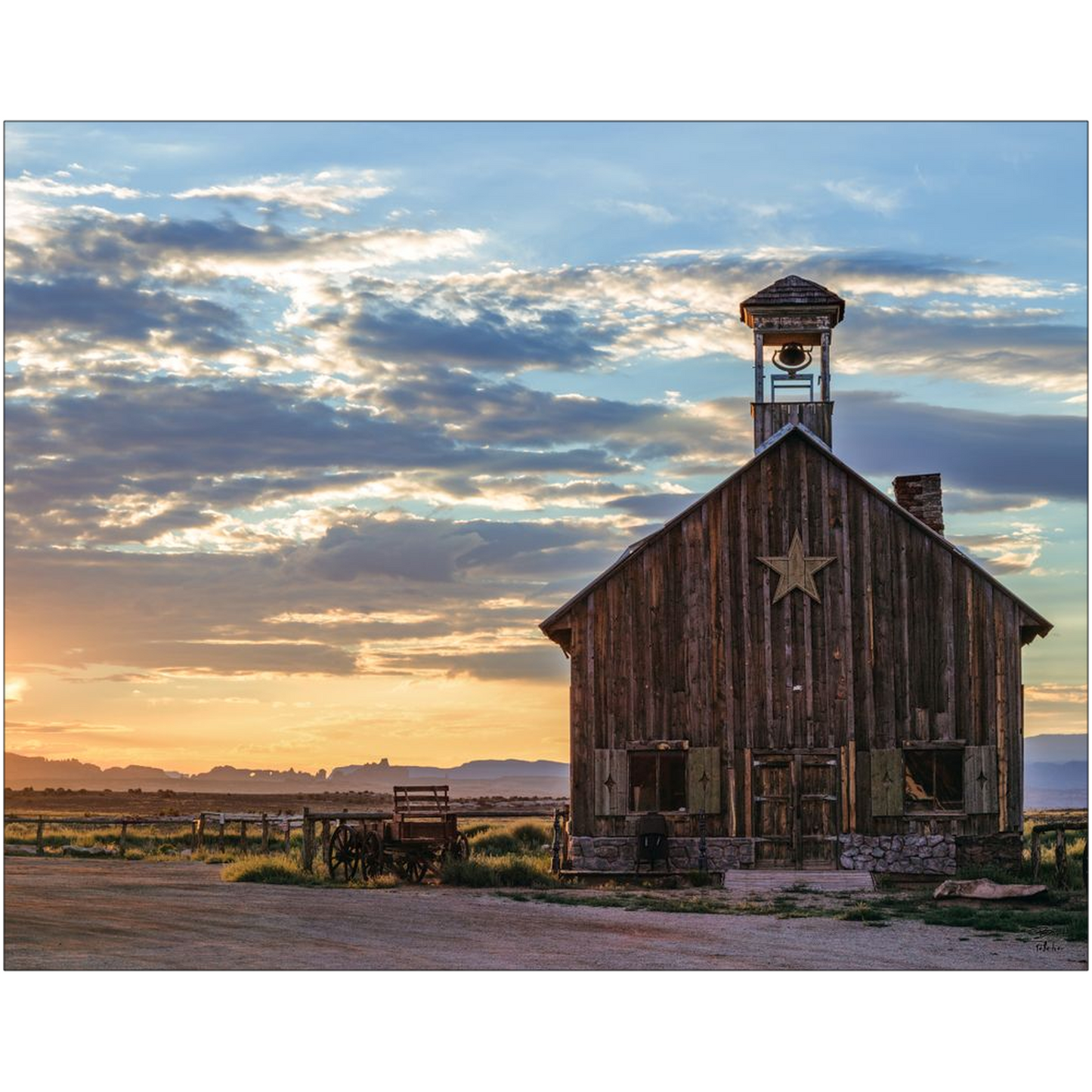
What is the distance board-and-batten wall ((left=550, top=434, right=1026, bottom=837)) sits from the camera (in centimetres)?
2856

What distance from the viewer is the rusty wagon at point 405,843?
94.5 feet

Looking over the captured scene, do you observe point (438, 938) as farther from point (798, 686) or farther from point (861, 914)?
point (798, 686)

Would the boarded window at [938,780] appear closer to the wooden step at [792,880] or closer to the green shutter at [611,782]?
the wooden step at [792,880]

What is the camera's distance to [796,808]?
2850 centimetres

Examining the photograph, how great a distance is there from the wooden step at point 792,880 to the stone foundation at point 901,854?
0.41m

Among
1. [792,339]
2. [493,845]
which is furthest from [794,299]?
[493,845]

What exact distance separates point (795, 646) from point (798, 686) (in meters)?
0.74

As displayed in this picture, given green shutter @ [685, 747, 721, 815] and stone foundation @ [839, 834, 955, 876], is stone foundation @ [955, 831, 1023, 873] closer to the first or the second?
stone foundation @ [839, 834, 955, 876]

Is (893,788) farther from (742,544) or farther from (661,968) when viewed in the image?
(661,968)

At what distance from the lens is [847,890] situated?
2638 cm

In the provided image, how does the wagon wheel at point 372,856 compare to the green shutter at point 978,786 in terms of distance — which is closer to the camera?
the green shutter at point 978,786

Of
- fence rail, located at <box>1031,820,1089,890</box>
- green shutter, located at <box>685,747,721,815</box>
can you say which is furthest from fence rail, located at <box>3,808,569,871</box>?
fence rail, located at <box>1031,820,1089,890</box>

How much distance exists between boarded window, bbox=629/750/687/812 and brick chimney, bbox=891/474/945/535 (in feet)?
25.6

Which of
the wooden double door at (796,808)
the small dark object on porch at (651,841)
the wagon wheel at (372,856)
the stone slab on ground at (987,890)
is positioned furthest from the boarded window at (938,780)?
the wagon wheel at (372,856)
